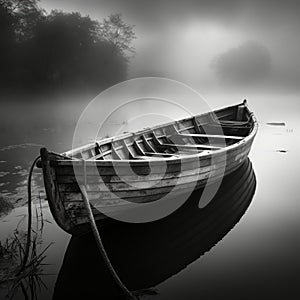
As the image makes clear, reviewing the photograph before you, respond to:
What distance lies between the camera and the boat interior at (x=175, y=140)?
6.24 meters

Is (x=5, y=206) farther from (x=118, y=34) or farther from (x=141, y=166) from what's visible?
(x=118, y=34)

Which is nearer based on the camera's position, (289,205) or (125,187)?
(125,187)

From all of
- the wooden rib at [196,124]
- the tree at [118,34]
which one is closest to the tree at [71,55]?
the tree at [118,34]

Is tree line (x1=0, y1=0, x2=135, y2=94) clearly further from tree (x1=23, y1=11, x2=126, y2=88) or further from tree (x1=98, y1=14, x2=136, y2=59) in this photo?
tree (x1=98, y1=14, x2=136, y2=59)

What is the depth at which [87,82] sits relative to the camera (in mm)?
33188

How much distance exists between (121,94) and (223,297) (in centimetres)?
3767

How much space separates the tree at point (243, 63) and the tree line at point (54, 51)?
52.5m

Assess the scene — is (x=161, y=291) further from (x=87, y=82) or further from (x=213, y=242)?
(x=87, y=82)

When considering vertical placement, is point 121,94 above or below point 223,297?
above

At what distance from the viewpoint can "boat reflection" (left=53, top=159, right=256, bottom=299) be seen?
429 cm

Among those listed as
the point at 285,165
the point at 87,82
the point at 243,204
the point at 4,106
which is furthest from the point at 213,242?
the point at 87,82

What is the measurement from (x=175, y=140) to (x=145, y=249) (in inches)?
170

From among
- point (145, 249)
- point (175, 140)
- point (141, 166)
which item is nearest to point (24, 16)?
point (175, 140)

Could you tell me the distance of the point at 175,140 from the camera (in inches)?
349
